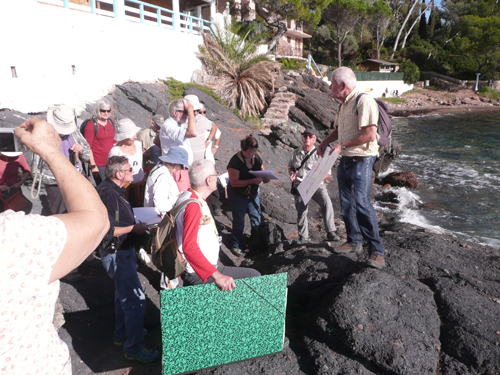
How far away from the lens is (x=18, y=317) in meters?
1.21

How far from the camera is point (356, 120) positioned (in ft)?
11.4

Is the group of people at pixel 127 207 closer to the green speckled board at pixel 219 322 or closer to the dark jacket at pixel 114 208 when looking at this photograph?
the dark jacket at pixel 114 208

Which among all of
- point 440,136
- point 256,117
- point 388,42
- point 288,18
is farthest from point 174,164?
point 388,42

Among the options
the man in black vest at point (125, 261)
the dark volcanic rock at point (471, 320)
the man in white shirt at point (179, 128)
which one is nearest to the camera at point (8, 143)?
the man in black vest at point (125, 261)

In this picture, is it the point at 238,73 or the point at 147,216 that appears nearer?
the point at 147,216

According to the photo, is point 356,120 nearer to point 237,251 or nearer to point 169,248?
point 169,248

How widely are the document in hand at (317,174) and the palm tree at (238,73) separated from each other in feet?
32.2

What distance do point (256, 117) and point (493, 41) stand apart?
45.3m

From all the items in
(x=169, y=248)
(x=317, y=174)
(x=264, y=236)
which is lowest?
(x=264, y=236)

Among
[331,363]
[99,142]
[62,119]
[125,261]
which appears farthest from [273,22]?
[331,363]

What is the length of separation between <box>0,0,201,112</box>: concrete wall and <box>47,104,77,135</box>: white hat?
407 cm

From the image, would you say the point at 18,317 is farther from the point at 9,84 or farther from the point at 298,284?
the point at 9,84

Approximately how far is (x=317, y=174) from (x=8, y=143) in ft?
10.7

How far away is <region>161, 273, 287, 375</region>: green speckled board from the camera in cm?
242
